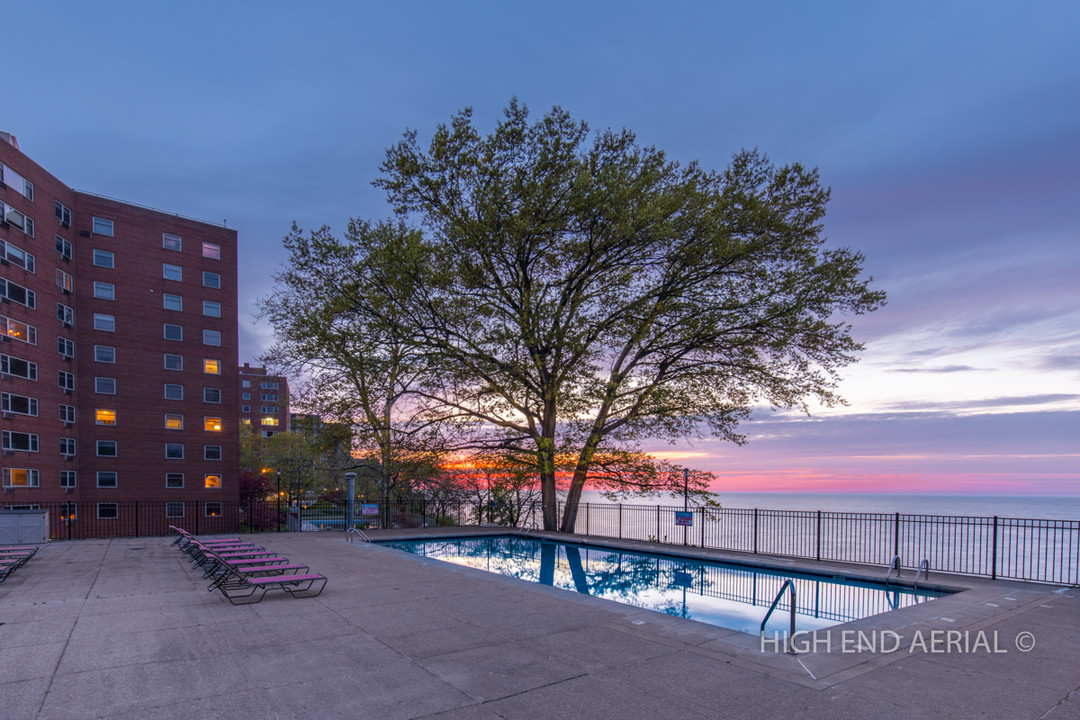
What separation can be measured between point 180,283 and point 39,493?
53.5ft

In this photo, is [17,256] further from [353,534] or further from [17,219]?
[353,534]

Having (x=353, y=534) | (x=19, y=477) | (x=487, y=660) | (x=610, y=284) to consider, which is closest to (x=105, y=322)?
(x=19, y=477)

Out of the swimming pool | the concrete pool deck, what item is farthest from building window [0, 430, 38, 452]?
the concrete pool deck

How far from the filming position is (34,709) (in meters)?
5.65

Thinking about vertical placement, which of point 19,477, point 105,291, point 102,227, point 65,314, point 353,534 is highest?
point 102,227

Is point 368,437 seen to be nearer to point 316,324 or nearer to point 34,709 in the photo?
point 316,324

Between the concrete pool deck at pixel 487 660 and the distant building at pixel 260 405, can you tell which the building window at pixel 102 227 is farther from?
the distant building at pixel 260 405

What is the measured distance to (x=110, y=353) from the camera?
4078cm

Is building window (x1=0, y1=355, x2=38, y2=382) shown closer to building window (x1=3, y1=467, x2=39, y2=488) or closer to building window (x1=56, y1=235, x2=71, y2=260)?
building window (x1=3, y1=467, x2=39, y2=488)

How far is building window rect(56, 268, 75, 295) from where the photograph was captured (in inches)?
1492

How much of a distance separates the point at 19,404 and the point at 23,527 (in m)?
19.6

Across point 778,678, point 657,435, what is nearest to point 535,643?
point 778,678

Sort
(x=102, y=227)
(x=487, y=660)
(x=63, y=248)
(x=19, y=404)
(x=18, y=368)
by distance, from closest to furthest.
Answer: (x=487, y=660) → (x=18, y=368) → (x=19, y=404) → (x=63, y=248) → (x=102, y=227)

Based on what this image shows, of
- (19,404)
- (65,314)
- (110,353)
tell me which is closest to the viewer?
(19,404)
